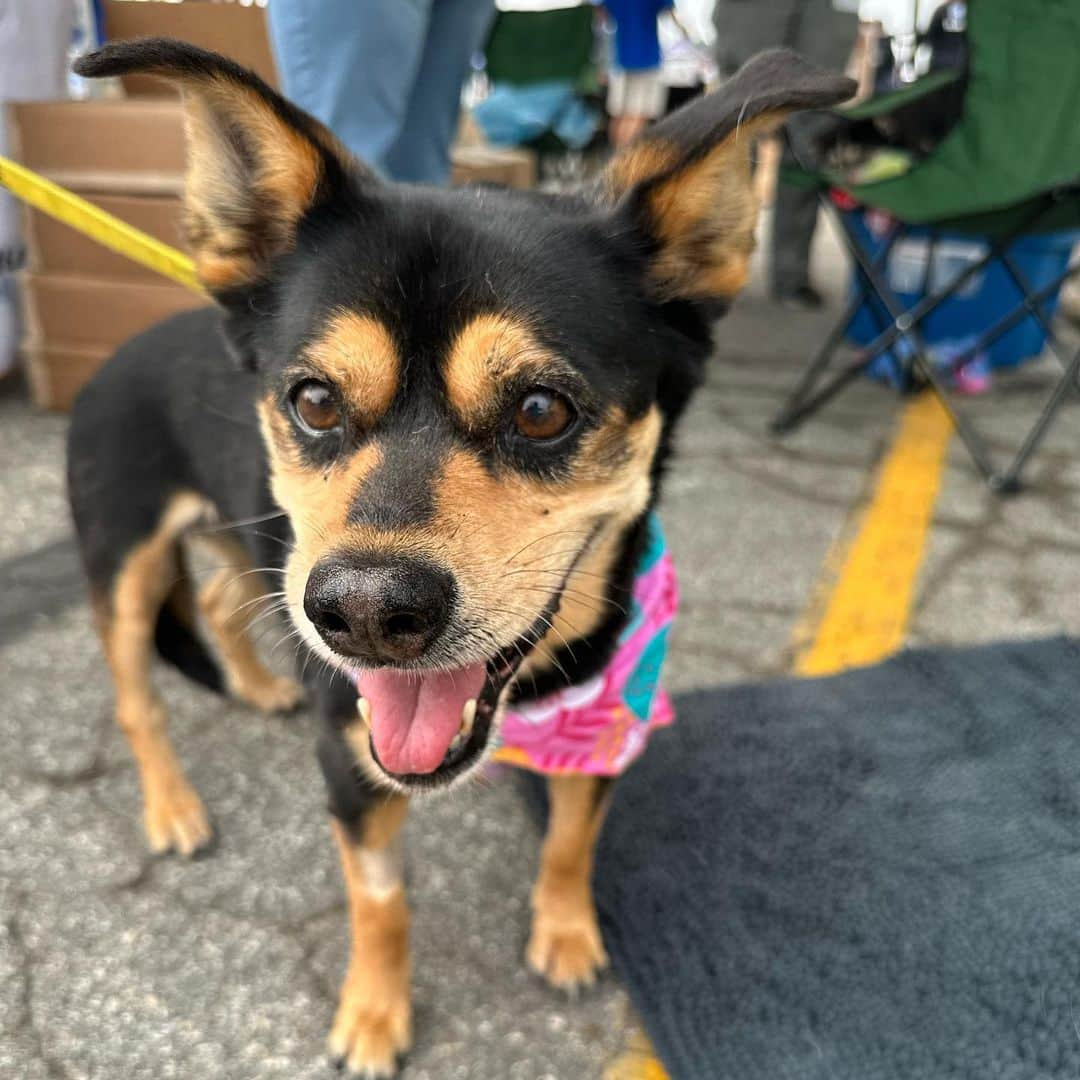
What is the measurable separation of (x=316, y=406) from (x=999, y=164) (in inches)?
121

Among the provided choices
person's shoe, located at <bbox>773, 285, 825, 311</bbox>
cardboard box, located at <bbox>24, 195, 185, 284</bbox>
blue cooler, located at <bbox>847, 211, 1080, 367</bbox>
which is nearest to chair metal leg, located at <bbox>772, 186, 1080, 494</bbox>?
blue cooler, located at <bbox>847, 211, 1080, 367</bbox>

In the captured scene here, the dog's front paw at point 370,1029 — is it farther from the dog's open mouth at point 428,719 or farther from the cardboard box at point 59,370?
the cardboard box at point 59,370

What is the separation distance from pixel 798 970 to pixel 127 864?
1.32 m

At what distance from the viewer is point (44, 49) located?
11.5ft

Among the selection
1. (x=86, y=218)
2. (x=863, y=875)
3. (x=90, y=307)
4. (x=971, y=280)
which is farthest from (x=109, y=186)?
(x=971, y=280)

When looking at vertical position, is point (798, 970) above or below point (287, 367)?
below

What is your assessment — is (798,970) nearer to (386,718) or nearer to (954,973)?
(954,973)

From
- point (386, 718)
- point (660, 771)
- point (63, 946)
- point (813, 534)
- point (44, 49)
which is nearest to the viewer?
point (386, 718)

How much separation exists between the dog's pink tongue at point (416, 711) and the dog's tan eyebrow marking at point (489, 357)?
14.9 inches

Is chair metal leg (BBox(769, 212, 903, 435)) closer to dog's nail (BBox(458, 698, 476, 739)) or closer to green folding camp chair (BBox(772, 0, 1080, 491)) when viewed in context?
green folding camp chair (BBox(772, 0, 1080, 491))

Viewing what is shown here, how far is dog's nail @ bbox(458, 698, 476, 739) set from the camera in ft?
4.10

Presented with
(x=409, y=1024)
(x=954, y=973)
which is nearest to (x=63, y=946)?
(x=409, y=1024)

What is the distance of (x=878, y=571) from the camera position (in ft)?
9.63

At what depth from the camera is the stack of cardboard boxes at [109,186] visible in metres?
3.32
